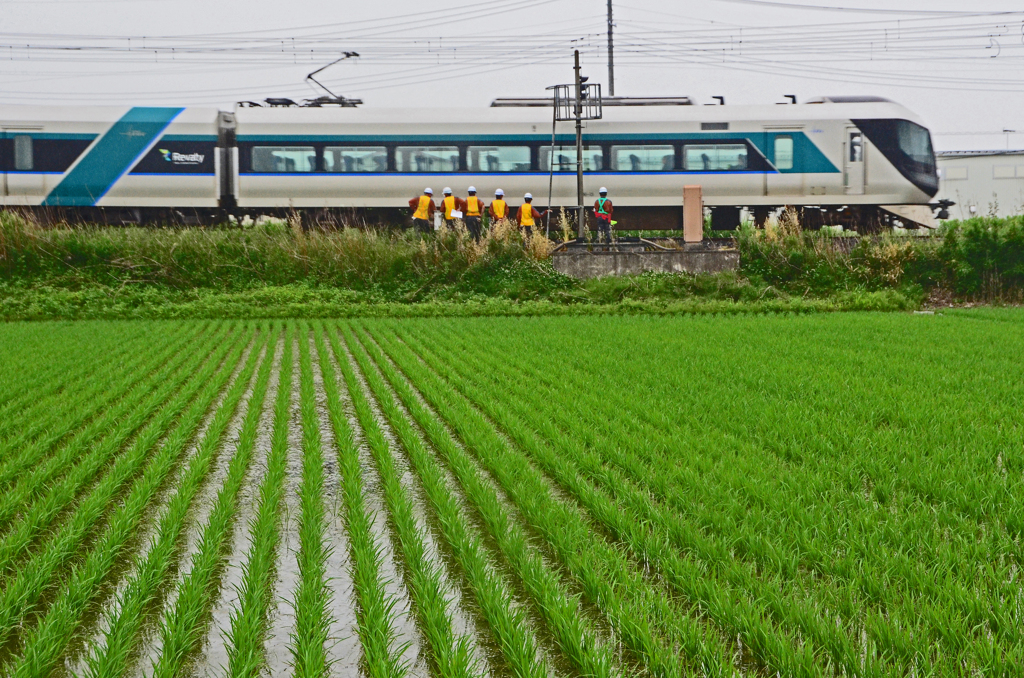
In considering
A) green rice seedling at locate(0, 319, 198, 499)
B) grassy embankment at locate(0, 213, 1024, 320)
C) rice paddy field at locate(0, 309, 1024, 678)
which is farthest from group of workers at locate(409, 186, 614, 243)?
rice paddy field at locate(0, 309, 1024, 678)

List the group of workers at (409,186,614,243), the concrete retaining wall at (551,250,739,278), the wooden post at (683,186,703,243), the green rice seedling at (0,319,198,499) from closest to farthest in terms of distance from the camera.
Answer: the green rice seedling at (0,319,198,499) → the concrete retaining wall at (551,250,739,278) → the wooden post at (683,186,703,243) → the group of workers at (409,186,614,243)

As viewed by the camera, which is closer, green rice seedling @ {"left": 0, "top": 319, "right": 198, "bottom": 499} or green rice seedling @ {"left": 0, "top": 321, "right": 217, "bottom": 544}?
green rice seedling @ {"left": 0, "top": 321, "right": 217, "bottom": 544}

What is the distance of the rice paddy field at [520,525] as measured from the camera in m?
2.58

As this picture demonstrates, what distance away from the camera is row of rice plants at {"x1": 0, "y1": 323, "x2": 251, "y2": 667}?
2930mm

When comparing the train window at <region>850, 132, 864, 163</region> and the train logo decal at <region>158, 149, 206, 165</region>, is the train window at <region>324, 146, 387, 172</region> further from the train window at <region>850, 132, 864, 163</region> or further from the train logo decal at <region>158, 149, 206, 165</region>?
the train window at <region>850, 132, 864, 163</region>

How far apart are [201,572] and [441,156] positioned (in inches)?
770

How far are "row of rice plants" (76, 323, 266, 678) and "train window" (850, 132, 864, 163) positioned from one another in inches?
767

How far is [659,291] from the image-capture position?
16750 mm

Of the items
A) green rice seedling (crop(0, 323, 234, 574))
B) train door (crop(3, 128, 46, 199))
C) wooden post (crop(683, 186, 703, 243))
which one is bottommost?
green rice seedling (crop(0, 323, 234, 574))

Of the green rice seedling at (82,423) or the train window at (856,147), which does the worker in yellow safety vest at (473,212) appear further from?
the green rice seedling at (82,423)

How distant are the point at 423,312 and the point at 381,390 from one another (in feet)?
28.5

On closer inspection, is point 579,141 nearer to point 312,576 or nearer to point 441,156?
point 441,156

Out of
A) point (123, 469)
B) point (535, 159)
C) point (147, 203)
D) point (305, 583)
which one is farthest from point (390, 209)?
point (305, 583)

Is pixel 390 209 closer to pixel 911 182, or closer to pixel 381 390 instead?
pixel 911 182
